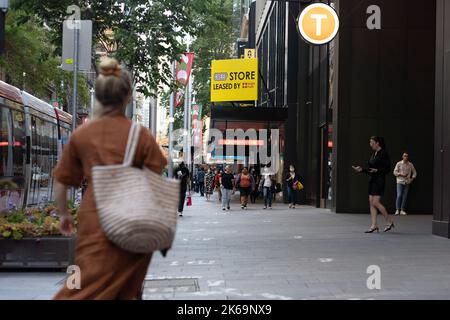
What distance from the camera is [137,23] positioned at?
48.1 feet

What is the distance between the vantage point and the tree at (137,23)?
14234mm

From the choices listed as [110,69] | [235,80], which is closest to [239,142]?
[235,80]

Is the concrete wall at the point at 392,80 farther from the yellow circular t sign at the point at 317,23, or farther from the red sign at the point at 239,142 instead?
the red sign at the point at 239,142

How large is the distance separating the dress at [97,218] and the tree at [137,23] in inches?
419

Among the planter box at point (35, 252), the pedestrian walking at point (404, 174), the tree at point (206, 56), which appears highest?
the tree at point (206, 56)

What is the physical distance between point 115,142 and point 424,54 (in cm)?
1749

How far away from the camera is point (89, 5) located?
14.8m

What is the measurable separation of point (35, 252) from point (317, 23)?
11.2m

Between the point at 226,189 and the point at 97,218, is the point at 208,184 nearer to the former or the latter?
the point at 226,189

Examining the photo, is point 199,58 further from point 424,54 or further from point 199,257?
point 199,257

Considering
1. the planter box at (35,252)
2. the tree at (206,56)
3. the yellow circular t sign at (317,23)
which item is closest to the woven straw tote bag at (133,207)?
the planter box at (35,252)

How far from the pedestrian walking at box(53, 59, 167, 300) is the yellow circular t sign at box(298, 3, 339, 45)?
13549 mm

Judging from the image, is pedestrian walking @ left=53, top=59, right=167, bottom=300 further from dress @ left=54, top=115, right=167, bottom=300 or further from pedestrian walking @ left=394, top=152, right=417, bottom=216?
pedestrian walking @ left=394, top=152, right=417, bottom=216

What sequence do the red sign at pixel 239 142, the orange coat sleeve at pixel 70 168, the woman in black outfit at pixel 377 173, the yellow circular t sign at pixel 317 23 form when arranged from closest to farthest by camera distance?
the orange coat sleeve at pixel 70 168, the woman in black outfit at pixel 377 173, the yellow circular t sign at pixel 317 23, the red sign at pixel 239 142
